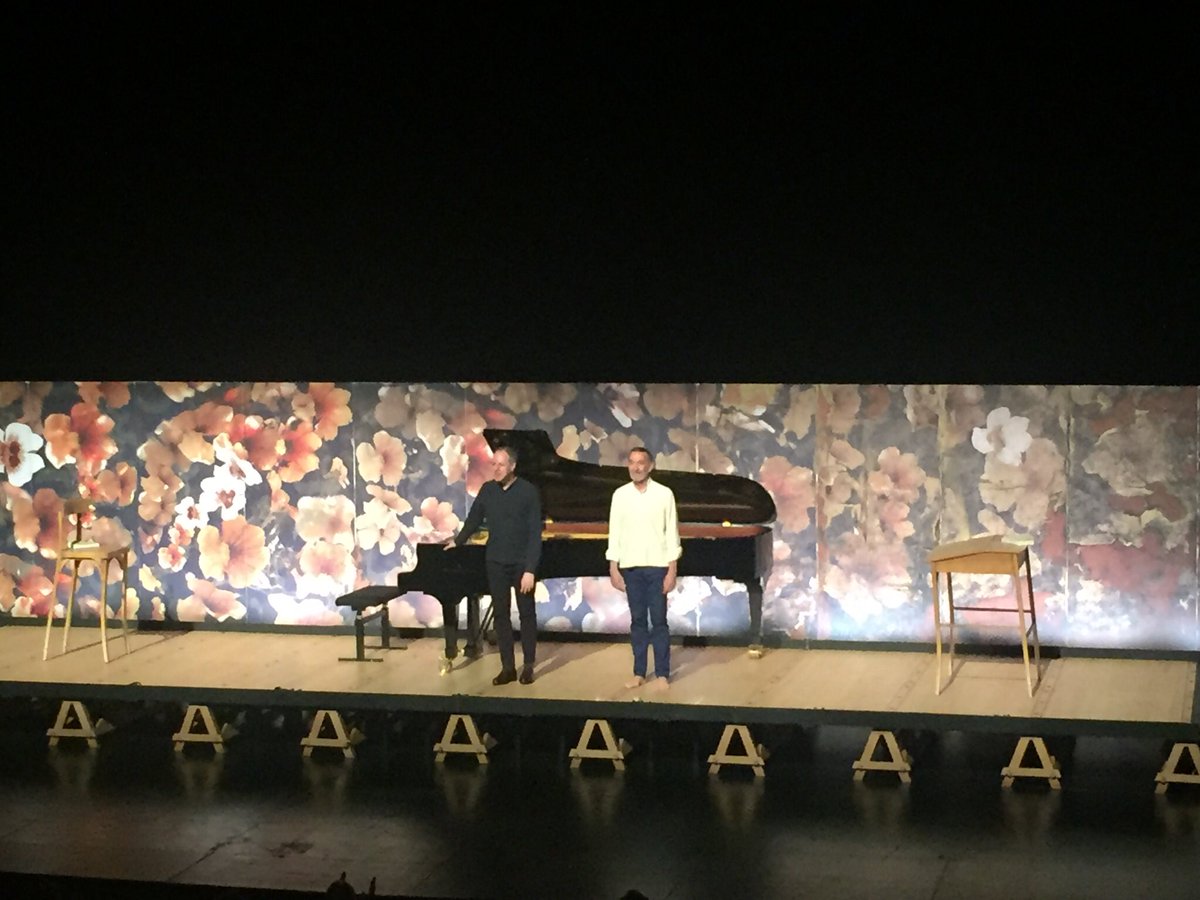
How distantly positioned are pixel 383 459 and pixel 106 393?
186 cm

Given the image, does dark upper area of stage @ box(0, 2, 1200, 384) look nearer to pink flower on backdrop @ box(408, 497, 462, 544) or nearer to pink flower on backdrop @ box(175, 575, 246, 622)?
pink flower on backdrop @ box(408, 497, 462, 544)

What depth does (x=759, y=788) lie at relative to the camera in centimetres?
892

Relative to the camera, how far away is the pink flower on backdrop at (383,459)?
441 inches

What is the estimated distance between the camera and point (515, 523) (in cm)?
977

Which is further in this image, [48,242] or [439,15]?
[48,242]

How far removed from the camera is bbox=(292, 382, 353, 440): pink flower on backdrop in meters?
11.2

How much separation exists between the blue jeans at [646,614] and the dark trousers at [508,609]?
0.54 meters

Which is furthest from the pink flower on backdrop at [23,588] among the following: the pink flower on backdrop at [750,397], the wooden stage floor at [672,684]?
the pink flower on backdrop at [750,397]

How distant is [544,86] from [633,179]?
28.9 inches

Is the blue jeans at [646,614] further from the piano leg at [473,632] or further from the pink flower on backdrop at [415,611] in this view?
the pink flower on backdrop at [415,611]

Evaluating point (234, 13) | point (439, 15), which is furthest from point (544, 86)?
point (234, 13)

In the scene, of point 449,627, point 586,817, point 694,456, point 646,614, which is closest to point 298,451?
point 449,627

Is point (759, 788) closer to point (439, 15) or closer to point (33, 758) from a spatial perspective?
point (33, 758)

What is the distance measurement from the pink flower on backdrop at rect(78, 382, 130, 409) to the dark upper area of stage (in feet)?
0.38
